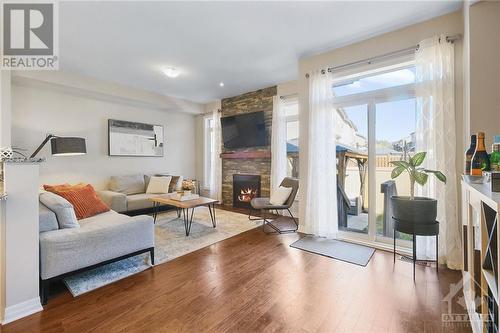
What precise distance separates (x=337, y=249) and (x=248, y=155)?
2966mm

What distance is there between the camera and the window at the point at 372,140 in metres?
2.85

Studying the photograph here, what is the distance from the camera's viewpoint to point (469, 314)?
158cm

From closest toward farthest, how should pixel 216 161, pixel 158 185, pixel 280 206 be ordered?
1. pixel 280 206
2. pixel 158 185
3. pixel 216 161

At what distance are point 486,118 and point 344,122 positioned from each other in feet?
5.03

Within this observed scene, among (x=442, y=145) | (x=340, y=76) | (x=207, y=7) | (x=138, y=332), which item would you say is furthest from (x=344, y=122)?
(x=138, y=332)

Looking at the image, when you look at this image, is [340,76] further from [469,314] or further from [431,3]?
[469,314]

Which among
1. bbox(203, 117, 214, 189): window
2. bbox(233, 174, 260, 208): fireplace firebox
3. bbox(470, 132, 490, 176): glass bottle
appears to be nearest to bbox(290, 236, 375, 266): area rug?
bbox(470, 132, 490, 176): glass bottle

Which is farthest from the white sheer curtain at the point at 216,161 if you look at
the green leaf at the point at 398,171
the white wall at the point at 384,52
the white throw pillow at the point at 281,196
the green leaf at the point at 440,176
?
the green leaf at the point at 440,176

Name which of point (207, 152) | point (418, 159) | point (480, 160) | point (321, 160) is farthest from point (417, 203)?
point (207, 152)

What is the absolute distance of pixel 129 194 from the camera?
15.6ft

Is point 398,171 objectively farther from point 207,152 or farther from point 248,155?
point 207,152

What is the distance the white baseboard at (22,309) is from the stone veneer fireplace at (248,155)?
3.83m

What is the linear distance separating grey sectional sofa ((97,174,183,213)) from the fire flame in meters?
1.48

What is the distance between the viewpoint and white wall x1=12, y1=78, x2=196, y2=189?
12.6ft
